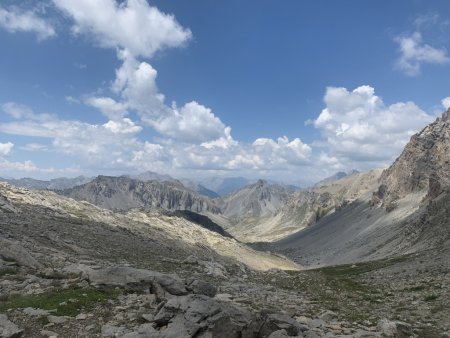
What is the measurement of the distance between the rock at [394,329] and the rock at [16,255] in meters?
24.1

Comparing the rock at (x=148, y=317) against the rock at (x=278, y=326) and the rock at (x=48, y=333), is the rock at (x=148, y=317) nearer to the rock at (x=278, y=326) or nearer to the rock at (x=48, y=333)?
the rock at (x=48, y=333)

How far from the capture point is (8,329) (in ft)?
61.4

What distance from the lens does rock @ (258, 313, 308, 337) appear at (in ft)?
62.7

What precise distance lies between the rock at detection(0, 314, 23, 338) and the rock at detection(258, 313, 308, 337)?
33.8 feet

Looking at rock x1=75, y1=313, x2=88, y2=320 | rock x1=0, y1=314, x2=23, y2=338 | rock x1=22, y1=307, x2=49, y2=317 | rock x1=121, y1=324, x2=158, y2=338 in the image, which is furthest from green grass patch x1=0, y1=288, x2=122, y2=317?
rock x1=121, y1=324, x2=158, y2=338

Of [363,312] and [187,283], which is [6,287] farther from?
[363,312]

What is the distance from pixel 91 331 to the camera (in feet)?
65.1

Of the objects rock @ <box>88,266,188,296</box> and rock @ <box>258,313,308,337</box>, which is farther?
rock @ <box>88,266,188,296</box>

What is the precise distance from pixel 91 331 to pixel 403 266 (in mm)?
52904

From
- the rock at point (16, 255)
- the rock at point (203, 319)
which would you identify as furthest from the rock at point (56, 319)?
the rock at point (16, 255)

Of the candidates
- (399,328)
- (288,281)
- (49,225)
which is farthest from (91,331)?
(49,225)

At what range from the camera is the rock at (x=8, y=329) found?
59.9 feet

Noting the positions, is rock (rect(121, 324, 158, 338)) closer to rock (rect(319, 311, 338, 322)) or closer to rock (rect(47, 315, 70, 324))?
rock (rect(47, 315, 70, 324))

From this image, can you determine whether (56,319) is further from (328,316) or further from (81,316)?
(328,316)
